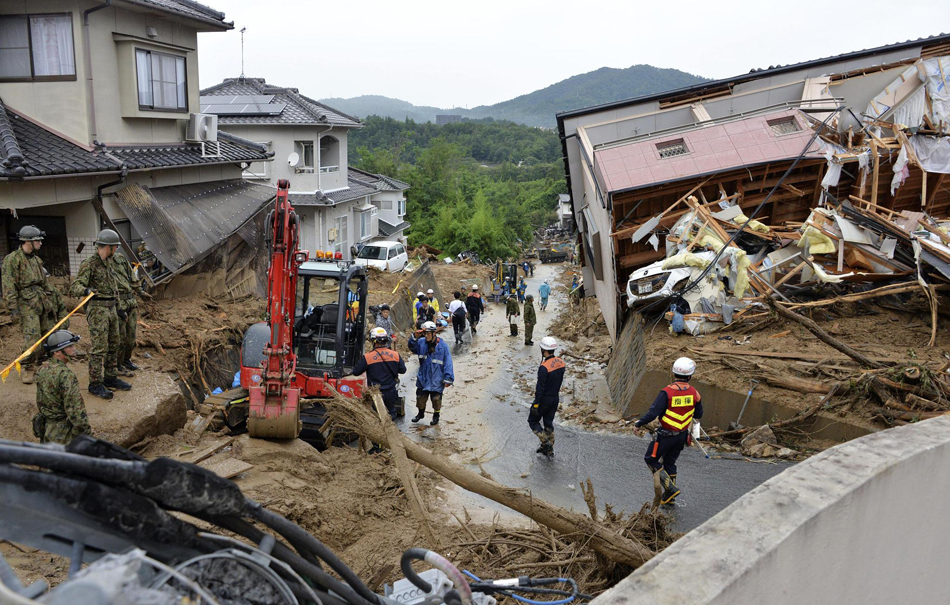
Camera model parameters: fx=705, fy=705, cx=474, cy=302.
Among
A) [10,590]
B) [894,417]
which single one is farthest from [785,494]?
[894,417]

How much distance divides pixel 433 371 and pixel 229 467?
174 inches

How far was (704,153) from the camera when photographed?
14484 mm

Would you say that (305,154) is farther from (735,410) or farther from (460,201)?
(735,410)

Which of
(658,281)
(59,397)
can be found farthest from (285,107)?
(59,397)

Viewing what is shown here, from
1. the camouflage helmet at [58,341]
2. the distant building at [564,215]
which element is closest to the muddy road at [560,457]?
the camouflage helmet at [58,341]

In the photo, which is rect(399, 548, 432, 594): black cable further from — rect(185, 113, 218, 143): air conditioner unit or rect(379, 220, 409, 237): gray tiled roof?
rect(379, 220, 409, 237): gray tiled roof

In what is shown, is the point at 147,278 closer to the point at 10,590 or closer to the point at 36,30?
the point at 36,30

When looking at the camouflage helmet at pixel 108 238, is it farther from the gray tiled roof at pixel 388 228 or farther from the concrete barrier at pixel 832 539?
the gray tiled roof at pixel 388 228

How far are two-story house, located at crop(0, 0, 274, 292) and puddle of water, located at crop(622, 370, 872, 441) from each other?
8.29m

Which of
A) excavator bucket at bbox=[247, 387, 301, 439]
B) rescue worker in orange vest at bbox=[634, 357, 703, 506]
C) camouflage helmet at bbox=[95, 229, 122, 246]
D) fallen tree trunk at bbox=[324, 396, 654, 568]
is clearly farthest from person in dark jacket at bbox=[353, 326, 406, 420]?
fallen tree trunk at bbox=[324, 396, 654, 568]

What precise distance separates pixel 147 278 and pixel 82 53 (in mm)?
4076

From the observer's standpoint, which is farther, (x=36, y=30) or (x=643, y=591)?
(x=36, y=30)

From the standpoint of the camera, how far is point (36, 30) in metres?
12.1

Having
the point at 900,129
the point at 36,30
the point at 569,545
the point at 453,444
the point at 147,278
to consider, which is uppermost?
Answer: the point at 36,30
